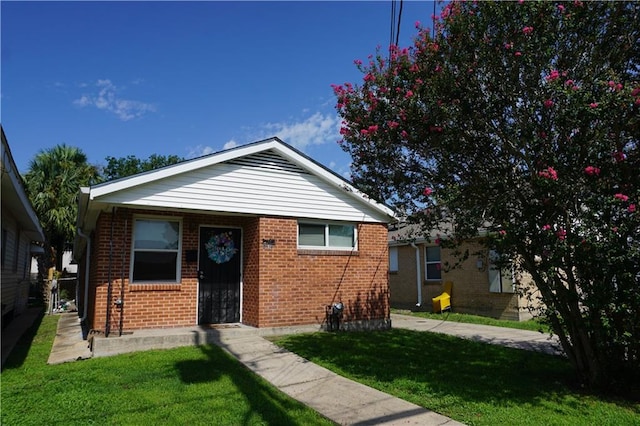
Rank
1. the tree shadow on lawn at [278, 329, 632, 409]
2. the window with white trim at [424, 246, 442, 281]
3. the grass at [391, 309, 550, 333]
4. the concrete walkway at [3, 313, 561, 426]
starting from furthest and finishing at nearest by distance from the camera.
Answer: the window with white trim at [424, 246, 442, 281]
the grass at [391, 309, 550, 333]
the tree shadow on lawn at [278, 329, 632, 409]
the concrete walkway at [3, 313, 561, 426]

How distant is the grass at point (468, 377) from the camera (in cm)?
507

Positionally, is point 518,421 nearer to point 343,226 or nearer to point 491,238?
point 491,238

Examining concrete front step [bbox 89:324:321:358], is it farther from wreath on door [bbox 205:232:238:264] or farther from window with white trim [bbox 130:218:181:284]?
wreath on door [bbox 205:232:238:264]

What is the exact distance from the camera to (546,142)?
534 cm

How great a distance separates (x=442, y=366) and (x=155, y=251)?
256 inches

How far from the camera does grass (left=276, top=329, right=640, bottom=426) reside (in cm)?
507

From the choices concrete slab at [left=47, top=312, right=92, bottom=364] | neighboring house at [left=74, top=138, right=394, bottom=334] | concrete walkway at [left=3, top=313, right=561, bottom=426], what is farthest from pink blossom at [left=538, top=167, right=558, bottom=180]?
concrete slab at [left=47, top=312, right=92, bottom=364]

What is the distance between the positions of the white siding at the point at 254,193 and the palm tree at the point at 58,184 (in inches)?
715

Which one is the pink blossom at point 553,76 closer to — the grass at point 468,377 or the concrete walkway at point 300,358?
the grass at point 468,377

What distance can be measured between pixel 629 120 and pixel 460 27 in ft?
7.41

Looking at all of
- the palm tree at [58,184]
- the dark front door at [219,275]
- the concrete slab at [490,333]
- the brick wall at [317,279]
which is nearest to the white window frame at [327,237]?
the brick wall at [317,279]

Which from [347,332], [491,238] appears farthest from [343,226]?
[491,238]

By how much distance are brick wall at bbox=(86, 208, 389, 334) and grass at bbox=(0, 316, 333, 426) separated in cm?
166

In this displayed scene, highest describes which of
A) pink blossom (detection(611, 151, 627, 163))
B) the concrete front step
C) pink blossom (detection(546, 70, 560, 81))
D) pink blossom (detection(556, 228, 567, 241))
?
pink blossom (detection(546, 70, 560, 81))
